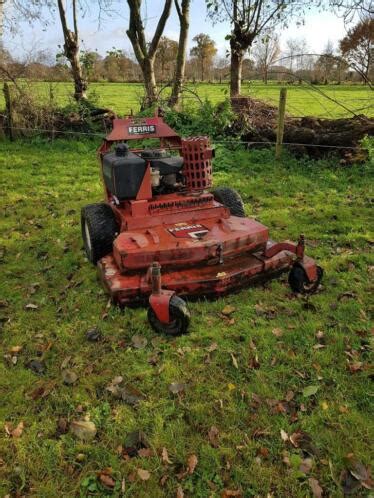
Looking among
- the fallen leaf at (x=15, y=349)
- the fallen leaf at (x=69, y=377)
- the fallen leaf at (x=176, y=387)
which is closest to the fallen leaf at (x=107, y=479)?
the fallen leaf at (x=176, y=387)

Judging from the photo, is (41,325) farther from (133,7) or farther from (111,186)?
(133,7)

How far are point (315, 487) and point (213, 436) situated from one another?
64 cm

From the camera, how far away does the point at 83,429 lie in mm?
2758

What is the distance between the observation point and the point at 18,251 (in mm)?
5535

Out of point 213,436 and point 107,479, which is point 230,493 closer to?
point 213,436

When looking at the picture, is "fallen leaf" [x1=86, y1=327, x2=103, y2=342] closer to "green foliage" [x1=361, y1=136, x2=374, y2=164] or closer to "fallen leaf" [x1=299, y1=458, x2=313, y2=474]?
"fallen leaf" [x1=299, y1=458, x2=313, y2=474]

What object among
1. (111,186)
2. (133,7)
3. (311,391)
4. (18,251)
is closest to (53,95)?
(133,7)

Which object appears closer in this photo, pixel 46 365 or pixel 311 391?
pixel 311 391

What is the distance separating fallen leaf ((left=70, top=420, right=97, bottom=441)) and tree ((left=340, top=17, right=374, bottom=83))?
3604 mm

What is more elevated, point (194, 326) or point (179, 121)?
point (179, 121)

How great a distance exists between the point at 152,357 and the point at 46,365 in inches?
32.9

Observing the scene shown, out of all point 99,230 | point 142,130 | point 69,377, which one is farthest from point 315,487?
point 142,130

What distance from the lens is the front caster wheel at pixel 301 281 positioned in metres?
4.05

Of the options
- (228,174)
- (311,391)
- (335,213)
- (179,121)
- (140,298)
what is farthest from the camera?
(179,121)
